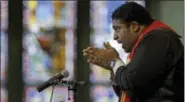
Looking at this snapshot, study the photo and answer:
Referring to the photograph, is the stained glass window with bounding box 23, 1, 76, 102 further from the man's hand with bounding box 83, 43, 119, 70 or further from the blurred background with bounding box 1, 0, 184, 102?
the man's hand with bounding box 83, 43, 119, 70

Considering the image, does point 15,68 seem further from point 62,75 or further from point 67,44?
point 62,75

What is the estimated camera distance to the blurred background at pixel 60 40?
4.71 m

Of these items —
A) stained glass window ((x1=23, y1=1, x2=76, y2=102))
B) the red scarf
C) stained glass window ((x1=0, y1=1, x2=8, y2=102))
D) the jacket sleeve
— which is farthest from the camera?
stained glass window ((x1=23, y1=1, x2=76, y2=102))

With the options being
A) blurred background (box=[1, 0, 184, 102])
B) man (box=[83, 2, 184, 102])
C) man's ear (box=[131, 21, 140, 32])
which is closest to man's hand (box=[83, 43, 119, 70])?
man (box=[83, 2, 184, 102])

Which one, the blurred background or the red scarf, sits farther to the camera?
the blurred background

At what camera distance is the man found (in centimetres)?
168

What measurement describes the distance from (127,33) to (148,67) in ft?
0.73

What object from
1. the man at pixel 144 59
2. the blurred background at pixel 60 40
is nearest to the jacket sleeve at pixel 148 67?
the man at pixel 144 59

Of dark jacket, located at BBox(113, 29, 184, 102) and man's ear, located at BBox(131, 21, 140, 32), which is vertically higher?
man's ear, located at BBox(131, 21, 140, 32)

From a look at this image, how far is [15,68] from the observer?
4.69m

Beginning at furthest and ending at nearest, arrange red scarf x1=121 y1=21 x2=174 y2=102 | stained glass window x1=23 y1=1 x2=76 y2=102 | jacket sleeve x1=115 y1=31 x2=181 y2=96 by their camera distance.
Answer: stained glass window x1=23 y1=1 x2=76 y2=102 < red scarf x1=121 y1=21 x2=174 y2=102 < jacket sleeve x1=115 y1=31 x2=181 y2=96

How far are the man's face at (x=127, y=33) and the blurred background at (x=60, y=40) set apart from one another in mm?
2904

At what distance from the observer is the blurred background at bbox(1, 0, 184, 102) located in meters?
4.71

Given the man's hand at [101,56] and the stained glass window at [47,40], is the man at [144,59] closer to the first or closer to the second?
the man's hand at [101,56]
